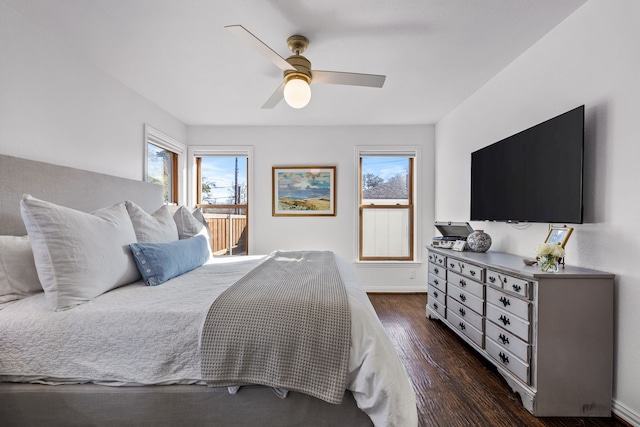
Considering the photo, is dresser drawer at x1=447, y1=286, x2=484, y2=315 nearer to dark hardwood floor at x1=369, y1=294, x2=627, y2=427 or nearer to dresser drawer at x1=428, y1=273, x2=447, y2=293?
dresser drawer at x1=428, y1=273, x2=447, y2=293

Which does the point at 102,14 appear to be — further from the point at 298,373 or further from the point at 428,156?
the point at 428,156

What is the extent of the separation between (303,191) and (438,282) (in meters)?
2.18

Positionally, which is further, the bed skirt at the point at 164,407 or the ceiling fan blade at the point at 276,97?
the ceiling fan blade at the point at 276,97

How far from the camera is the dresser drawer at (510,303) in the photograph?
1.74 meters

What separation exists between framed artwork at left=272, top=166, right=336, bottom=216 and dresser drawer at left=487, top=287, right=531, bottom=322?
2471 millimetres

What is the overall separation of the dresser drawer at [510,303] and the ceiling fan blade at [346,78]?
5.42ft

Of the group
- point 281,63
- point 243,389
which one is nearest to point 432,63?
point 281,63

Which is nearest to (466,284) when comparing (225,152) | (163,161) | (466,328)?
(466,328)

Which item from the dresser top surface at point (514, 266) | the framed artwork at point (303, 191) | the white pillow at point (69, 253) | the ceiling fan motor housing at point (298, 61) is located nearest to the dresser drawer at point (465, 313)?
the dresser top surface at point (514, 266)

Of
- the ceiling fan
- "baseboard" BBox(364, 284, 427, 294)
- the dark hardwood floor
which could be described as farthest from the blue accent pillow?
"baseboard" BBox(364, 284, 427, 294)

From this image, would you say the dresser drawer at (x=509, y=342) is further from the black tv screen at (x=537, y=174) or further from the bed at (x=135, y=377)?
the bed at (x=135, y=377)

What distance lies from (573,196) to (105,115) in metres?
3.65

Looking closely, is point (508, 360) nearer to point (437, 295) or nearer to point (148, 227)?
point (437, 295)

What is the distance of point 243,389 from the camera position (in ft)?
4.17
